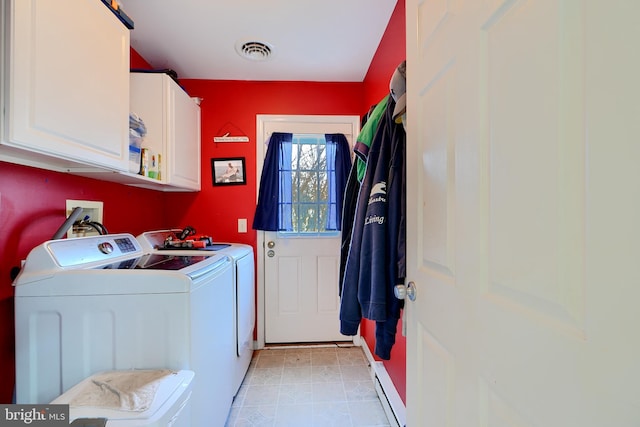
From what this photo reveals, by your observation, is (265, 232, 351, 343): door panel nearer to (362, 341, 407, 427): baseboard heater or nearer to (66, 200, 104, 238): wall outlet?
(362, 341, 407, 427): baseboard heater

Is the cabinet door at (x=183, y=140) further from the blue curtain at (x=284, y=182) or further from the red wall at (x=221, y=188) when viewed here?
the blue curtain at (x=284, y=182)

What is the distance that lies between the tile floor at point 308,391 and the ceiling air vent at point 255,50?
2.50 metres

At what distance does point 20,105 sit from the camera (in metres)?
0.81

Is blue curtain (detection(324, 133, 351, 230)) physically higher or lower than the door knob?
higher

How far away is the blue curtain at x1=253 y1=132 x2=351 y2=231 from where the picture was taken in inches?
90.1

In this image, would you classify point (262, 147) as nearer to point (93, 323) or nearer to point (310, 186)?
point (310, 186)

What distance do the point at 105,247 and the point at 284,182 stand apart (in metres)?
1.39

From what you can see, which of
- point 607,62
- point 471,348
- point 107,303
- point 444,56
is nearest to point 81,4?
point 107,303

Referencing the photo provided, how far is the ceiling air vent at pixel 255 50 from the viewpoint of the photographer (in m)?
1.87

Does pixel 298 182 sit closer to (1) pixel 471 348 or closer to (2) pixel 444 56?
(2) pixel 444 56

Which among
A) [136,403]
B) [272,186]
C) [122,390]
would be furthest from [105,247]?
[272,186]

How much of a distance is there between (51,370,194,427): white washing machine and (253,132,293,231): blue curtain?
4.70ft

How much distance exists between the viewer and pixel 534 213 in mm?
444

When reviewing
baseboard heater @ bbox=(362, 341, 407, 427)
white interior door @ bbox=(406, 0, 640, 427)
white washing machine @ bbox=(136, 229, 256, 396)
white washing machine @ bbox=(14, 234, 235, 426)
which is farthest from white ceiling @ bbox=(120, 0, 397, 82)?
baseboard heater @ bbox=(362, 341, 407, 427)
